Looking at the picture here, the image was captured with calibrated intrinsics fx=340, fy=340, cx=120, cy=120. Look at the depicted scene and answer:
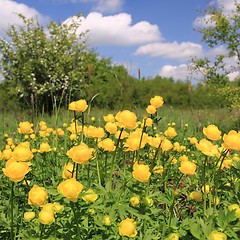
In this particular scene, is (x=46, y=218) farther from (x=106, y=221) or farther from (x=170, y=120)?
(x=170, y=120)

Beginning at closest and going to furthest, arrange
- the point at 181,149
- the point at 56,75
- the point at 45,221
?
the point at 45,221
the point at 181,149
the point at 56,75

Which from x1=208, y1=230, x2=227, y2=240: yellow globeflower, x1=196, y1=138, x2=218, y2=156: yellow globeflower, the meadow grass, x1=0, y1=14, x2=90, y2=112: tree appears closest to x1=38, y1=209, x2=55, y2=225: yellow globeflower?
x1=208, y1=230, x2=227, y2=240: yellow globeflower

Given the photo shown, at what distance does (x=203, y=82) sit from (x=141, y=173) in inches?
275

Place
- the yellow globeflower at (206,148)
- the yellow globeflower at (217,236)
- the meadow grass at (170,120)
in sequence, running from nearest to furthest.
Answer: the yellow globeflower at (217,236)
the yellow globeflower at (206,148)
the meadow grass at (170,120)

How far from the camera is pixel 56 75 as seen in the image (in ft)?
40.8

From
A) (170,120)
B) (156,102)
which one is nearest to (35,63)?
(170,120)

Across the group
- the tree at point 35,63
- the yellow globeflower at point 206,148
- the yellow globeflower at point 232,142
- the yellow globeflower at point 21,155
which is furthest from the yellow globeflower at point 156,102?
the tree at point 35,63

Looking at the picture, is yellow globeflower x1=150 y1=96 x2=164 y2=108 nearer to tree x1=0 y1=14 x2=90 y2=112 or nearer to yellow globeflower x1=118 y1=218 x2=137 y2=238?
yellow globeflower x1=118 y1=218 x2=137 y2=238

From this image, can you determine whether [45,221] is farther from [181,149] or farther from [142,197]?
[181,149]

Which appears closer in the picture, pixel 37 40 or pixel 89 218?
pixel 89 218

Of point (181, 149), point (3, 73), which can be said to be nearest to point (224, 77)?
point (181, 149)

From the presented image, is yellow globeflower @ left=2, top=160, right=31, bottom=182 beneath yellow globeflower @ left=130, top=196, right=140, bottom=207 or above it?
above

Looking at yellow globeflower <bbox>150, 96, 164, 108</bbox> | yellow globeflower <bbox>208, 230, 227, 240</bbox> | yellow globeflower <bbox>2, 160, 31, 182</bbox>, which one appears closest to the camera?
yellow globeflower <bbox>208, 230, 227, 240</bbox>

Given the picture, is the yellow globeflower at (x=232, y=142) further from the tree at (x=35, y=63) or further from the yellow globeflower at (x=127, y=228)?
the tree at (x=35, y=63)
